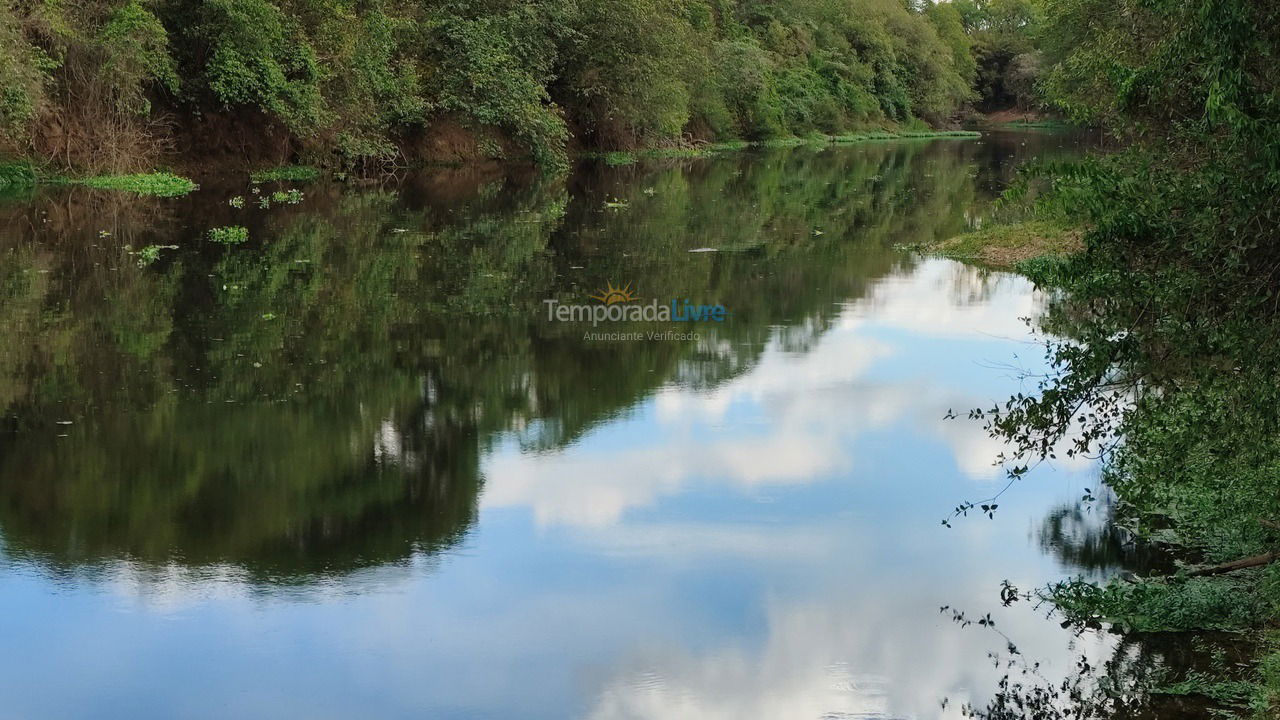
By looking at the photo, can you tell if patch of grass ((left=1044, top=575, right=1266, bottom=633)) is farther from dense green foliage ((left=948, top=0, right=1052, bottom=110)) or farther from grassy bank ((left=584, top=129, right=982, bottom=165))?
dense green foliage ((left=948, top=0, right=1052, bottom=110))

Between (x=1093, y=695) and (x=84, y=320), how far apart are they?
43.4 ft

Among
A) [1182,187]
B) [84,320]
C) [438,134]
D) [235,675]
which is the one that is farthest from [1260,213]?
[438,134]

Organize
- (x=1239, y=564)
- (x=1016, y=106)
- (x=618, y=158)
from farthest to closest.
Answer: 1. (x=1016, y=106)
2. (x=618, y=158)
3. (x=1239, y=564)

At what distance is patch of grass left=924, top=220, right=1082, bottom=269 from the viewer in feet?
73.9

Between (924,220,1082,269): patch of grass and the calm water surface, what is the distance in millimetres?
2081

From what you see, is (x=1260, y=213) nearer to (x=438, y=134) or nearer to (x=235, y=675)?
(x=235, y=675)

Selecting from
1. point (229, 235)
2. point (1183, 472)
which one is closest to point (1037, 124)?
point (229, 235)

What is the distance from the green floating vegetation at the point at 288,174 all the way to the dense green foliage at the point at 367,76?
3.29ft

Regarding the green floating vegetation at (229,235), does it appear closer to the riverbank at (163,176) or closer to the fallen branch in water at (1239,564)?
the riverbank at (163,176)

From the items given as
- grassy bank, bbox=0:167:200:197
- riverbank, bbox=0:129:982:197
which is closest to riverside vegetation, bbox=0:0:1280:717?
riverbank, bbox=0:129:982:197

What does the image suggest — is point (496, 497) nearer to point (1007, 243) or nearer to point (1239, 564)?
point (1239, 564)

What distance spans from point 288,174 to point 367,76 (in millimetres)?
3764

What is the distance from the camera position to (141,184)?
32781 mm

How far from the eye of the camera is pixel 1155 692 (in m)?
7.25
